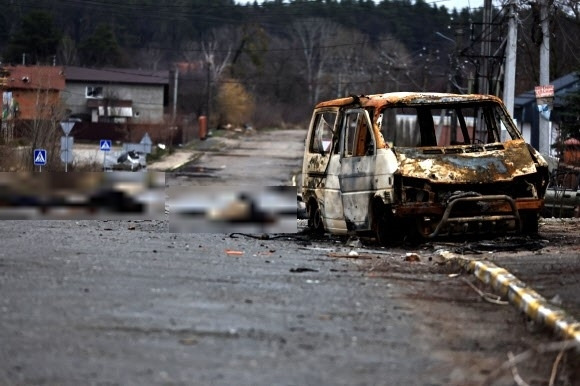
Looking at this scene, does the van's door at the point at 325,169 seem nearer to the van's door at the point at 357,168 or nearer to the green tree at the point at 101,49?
the van's door at the point at 357,168

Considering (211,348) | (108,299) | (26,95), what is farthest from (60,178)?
(26,95)

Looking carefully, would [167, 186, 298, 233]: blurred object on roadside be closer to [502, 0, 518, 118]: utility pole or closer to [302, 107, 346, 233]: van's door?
[302, 107, 346, 233]: van's door

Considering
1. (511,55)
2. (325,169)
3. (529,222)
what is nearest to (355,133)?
(325,169)

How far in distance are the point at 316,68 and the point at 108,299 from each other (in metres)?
124

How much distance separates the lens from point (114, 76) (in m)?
98.8

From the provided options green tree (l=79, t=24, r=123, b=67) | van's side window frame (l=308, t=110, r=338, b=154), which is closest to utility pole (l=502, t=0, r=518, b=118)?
van's side window frame (l=308, t=110, r=338, b=154)

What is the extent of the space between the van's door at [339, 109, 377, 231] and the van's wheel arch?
129cm

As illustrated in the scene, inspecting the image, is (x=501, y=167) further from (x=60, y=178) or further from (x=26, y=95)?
(x=26, y=95)

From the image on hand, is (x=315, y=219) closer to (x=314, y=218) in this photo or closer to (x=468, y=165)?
(x=314, y=218)

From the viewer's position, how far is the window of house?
9856 centimetres

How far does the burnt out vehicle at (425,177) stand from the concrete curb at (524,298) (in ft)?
6.11

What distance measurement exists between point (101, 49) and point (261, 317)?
108m

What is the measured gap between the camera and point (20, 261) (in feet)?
36.3

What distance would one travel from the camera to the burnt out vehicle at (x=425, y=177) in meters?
13.6
